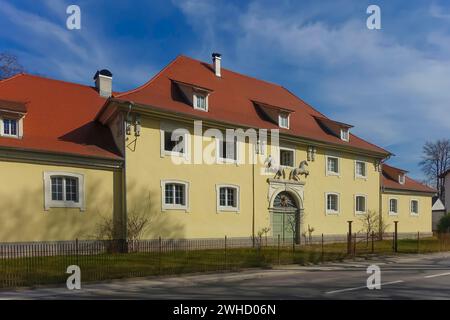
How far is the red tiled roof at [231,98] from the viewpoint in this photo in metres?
26.2

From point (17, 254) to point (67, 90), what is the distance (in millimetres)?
11097

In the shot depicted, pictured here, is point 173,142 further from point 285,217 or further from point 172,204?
point 285,217

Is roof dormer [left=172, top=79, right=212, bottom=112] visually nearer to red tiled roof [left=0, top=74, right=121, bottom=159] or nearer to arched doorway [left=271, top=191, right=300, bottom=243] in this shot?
red tiled roof [left=0, top=74, right=121, bottom=159]

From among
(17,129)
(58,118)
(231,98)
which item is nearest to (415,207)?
(231,98)

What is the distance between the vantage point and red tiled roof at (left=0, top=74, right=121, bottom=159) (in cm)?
2262

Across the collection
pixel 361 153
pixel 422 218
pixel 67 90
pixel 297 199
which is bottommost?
pixel 422 218

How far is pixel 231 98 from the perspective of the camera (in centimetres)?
3081

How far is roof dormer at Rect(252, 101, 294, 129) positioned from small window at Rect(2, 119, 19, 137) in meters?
15.3

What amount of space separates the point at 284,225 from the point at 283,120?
6802 mm
